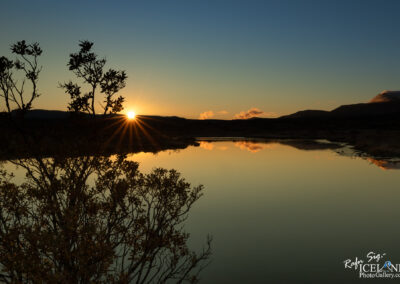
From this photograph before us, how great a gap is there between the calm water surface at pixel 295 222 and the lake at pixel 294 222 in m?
0.06

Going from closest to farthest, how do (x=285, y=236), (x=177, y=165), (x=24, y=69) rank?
(x=24, y=69) < (x=285, y=236) < (x=177, y=165)

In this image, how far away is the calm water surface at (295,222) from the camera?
19809 mm

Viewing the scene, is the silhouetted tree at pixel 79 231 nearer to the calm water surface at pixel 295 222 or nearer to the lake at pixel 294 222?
the lake at pixel 294 222

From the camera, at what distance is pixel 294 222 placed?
2834cm

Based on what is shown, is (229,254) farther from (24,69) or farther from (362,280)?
(24,69)

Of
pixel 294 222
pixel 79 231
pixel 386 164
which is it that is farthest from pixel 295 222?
pixel 386 164

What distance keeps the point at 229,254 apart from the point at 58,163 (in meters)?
13.1

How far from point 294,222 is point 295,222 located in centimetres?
Answer: 9

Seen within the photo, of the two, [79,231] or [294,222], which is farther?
[294,222]

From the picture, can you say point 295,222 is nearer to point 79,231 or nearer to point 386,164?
point 79,231

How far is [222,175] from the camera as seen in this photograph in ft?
174

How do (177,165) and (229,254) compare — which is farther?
(177,165)

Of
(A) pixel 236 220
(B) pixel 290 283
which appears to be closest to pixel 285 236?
(A) pixel 236 220

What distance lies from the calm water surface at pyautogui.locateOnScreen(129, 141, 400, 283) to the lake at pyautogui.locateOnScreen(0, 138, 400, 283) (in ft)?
0.19
